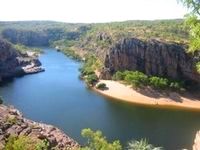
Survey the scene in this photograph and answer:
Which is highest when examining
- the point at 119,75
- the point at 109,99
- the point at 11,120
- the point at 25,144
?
the point at 25,144

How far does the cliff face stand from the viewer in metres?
122

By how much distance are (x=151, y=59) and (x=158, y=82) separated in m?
13.9

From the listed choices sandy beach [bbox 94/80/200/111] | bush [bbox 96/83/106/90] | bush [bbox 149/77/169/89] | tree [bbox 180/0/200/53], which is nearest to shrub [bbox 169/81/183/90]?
bush [bbox 149/77/169/89]

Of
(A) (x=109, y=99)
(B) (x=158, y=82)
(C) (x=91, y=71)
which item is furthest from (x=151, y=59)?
(A) (x=109, y=99)

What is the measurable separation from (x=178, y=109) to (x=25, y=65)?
264 feet

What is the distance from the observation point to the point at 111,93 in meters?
115

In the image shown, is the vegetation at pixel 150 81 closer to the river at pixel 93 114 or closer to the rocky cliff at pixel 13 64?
the river at pixel 93 114

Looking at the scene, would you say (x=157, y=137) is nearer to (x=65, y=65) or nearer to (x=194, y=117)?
(x=194, y=117)

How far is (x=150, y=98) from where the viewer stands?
110 meters

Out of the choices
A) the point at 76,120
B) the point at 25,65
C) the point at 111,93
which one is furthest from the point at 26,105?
the point at 25,65

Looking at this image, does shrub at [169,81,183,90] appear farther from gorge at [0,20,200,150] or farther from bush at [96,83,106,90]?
bush at [96,83,106,90]

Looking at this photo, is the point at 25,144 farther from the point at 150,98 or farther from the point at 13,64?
the point at 13,64

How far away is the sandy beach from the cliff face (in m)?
12.7

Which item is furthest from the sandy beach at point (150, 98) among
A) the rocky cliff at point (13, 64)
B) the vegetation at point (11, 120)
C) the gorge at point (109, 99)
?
the vegetation at point (11, 120)
